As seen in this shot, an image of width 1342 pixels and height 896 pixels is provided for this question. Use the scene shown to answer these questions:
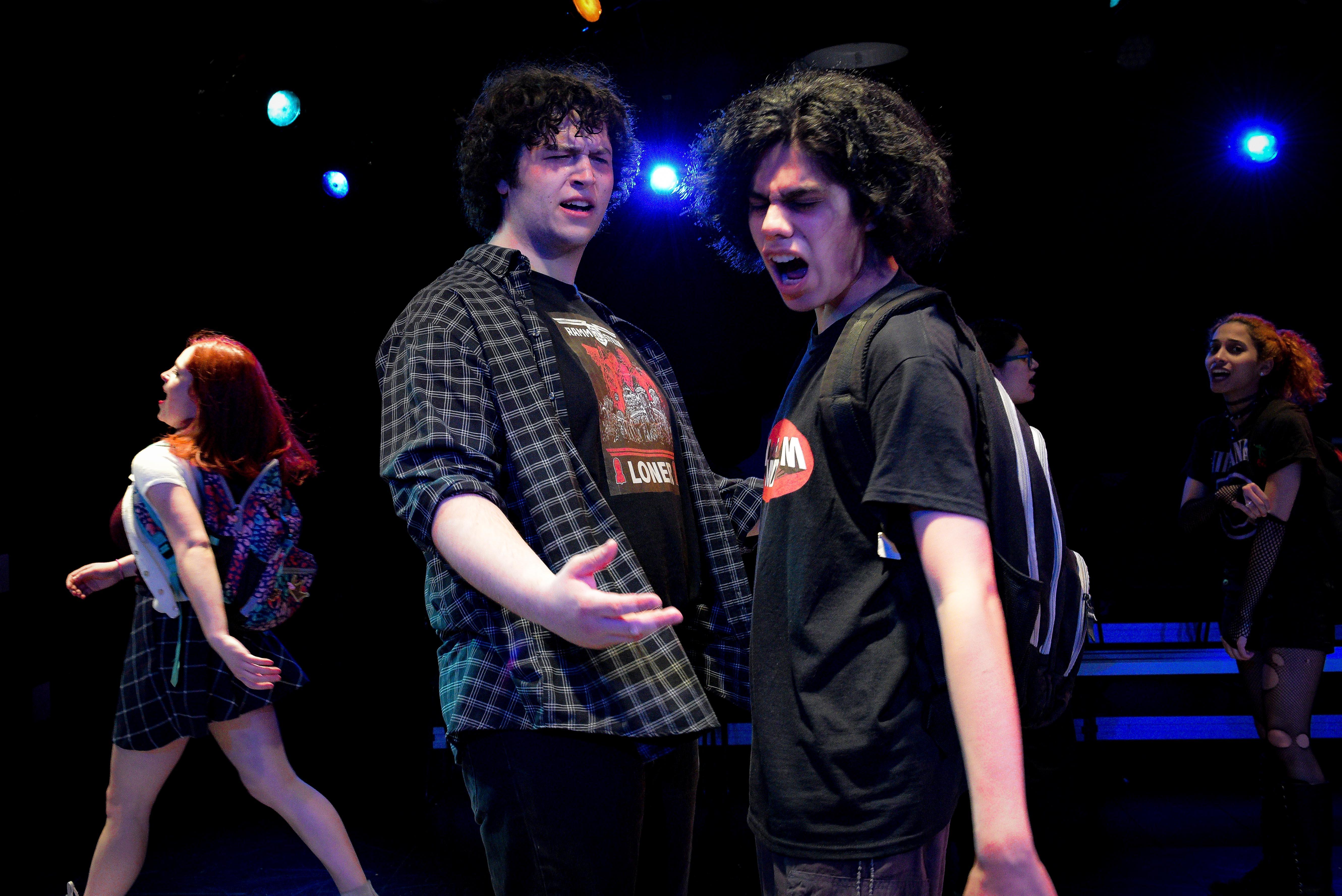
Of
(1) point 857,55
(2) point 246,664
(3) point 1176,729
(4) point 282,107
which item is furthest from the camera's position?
(1) point 857,55

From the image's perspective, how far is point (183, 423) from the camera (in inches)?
114

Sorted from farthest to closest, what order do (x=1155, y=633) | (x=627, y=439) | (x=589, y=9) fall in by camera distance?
(x=1155, y=633) → (x=589, y=9) → (x=627, y=439)

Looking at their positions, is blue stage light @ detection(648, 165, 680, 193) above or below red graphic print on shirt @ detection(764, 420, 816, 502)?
above

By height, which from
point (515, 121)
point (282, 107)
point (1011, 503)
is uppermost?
point (282, 107)

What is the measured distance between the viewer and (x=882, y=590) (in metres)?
1.03

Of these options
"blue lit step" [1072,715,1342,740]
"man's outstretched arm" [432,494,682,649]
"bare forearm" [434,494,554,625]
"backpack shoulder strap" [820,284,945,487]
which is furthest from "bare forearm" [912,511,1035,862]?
"blue lit step" [1072,715,1342,740]

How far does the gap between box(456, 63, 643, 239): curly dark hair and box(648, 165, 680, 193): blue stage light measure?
4.16 metres

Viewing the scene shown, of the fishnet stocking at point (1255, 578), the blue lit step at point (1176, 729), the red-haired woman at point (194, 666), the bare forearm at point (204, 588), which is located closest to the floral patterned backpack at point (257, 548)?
the red-haired woman at point (194, 666)

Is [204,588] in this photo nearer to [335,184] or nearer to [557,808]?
[557,808]

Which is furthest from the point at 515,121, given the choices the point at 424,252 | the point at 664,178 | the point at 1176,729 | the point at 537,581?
the point at 1176,729

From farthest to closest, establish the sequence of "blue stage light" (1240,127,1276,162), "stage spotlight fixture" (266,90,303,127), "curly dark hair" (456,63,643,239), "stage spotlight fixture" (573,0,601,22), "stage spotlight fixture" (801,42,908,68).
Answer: "blue stage light" (1240,127,1276,162), "stage spotlight fixture" (801,42,908,68), "stage spotlight fixture" (266,90,303,127), "stage spotlight fixture" (573,0,601,22), "curly dark hair" (456,63,643,239)

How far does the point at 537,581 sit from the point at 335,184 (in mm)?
4620

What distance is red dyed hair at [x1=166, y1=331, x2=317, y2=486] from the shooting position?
2807 mm

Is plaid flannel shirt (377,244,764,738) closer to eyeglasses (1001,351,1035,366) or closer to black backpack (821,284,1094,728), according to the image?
black backpack (821,284,1094,728)
